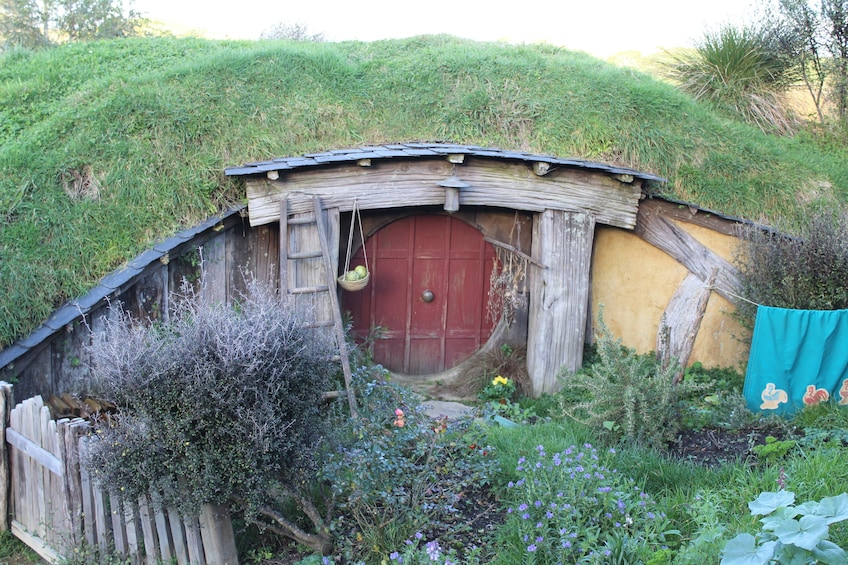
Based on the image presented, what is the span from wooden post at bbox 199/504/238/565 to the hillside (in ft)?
10.3

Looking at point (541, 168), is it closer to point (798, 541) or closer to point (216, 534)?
point (216, 534)

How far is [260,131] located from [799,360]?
→ 5.89 meters

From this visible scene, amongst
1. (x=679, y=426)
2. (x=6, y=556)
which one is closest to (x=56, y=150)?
(x=6, y=556)

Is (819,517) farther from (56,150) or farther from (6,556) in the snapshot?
(56,150)

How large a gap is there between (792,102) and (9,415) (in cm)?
1134

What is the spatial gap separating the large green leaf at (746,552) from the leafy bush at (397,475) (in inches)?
69.7

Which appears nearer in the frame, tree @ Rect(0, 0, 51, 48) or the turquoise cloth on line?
the turquoise cloth on line

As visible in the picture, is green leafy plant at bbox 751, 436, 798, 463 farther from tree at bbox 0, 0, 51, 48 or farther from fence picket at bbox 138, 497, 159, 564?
tree at bbox 0, 0, 51, 48

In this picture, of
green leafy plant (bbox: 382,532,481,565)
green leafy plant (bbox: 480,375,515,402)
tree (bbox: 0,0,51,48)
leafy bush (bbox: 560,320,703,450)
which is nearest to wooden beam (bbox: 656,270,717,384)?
green leafy plant (bbox: 480,375,515,402)

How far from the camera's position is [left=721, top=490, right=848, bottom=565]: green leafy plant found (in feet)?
9.34

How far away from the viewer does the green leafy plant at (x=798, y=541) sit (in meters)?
2.85

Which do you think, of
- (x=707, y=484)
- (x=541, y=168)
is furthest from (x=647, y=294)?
(x=707, y=484)

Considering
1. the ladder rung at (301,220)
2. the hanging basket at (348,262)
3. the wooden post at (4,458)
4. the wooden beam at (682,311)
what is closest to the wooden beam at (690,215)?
the wooden beam at (682,311)

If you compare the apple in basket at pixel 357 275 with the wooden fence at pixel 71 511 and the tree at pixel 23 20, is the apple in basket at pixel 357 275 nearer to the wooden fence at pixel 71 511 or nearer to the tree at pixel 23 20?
the wooden fence at pixel 71 511
